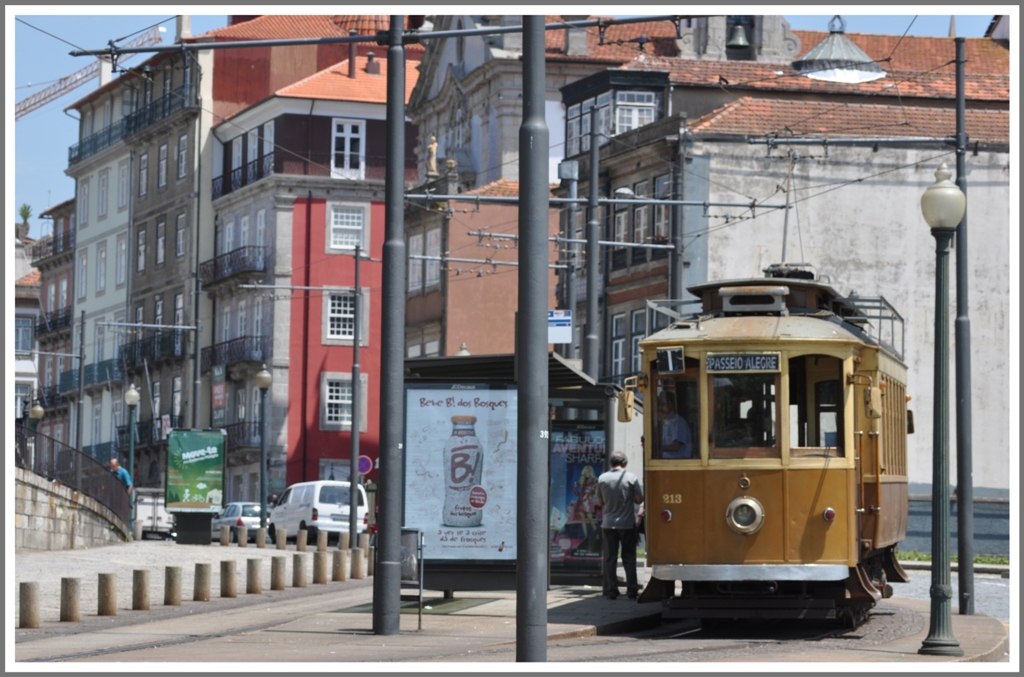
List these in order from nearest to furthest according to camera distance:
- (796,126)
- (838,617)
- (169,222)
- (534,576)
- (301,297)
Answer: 1. (534,576)
2. (838,617)
3. (796,126)
4. (301,297)
5. (169,222)

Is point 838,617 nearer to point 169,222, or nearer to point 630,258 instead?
point 630,258

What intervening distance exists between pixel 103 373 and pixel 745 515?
70.4 metres

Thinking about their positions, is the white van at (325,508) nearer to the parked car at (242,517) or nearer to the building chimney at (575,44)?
the parked car at (242,517)

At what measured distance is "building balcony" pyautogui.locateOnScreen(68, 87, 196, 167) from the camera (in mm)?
80625

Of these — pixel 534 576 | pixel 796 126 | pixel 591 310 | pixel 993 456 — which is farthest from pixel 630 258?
pixel 534 576

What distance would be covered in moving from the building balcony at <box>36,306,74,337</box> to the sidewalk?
2798 inches

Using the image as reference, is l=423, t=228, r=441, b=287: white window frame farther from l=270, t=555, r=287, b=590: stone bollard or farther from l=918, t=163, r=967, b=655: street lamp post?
l=918, t=163, r=967, b=655: street lamp post

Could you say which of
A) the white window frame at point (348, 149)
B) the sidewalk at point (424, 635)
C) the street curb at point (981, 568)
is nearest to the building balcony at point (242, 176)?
the white window frame at point (348, 149)

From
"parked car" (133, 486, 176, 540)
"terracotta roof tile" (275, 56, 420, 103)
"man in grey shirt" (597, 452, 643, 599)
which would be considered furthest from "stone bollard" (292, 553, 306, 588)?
"terracotta roof tile" (275, 56, 420, 103)

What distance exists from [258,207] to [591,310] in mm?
45332

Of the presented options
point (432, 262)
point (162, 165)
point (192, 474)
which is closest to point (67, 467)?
point (192, 474)

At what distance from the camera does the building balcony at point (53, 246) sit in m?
95.9

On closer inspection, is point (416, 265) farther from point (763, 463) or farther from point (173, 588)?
point (763, 463)

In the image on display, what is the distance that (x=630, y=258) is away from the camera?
172 ft
